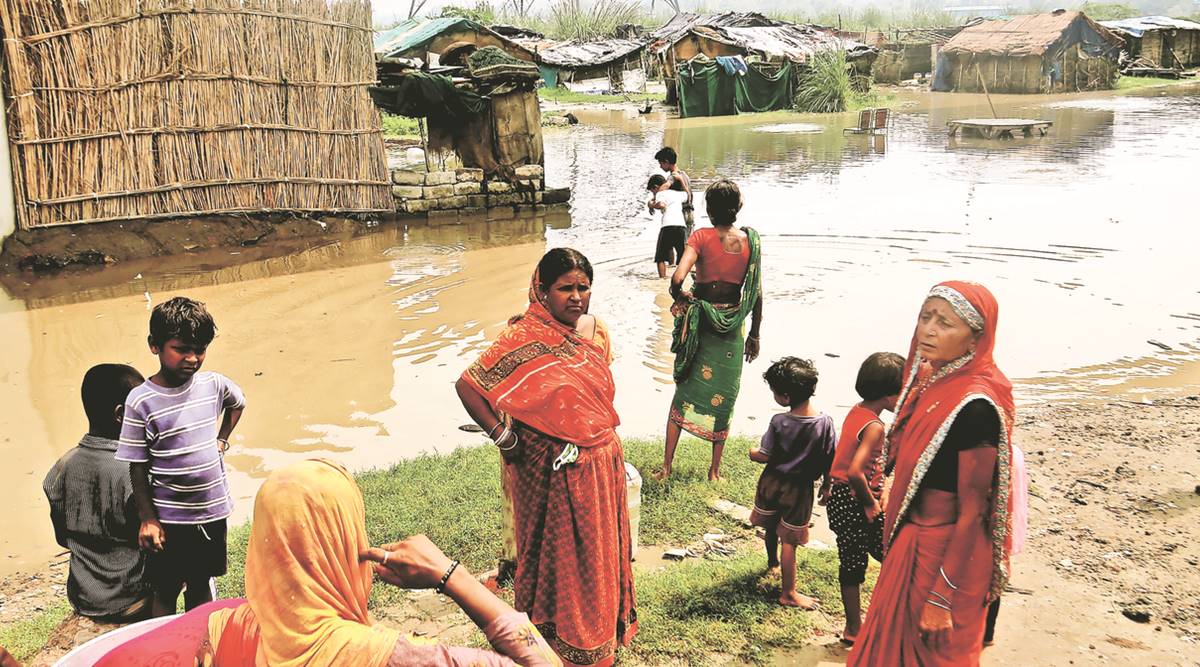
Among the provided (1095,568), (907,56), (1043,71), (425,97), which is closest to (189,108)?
(425,97)

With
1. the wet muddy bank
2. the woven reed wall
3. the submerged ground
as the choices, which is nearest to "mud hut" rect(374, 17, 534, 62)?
the submerged ground

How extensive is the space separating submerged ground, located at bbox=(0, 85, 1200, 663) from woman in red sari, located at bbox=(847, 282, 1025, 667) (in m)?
1.28

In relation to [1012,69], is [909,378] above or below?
below

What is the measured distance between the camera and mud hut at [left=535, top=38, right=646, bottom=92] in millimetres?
36312

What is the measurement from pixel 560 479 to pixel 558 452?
0.30 feet

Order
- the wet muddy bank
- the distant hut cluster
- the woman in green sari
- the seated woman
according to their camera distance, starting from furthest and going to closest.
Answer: the distant hut cluster < the wet muddy bank < the woman in green sari < the seated woman

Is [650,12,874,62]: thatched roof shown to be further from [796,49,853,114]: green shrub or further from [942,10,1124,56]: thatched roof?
[942,10,1124,56]: thatched roof

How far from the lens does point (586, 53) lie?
37.2 m

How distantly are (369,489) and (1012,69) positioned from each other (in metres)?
38.9

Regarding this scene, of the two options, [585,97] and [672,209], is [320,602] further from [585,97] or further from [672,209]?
[585,97]

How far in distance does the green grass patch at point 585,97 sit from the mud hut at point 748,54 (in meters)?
1.15

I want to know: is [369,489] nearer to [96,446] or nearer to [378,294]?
[96,446]

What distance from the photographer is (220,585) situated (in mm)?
3934

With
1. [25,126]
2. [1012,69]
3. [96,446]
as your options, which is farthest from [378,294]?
[1012,69]
